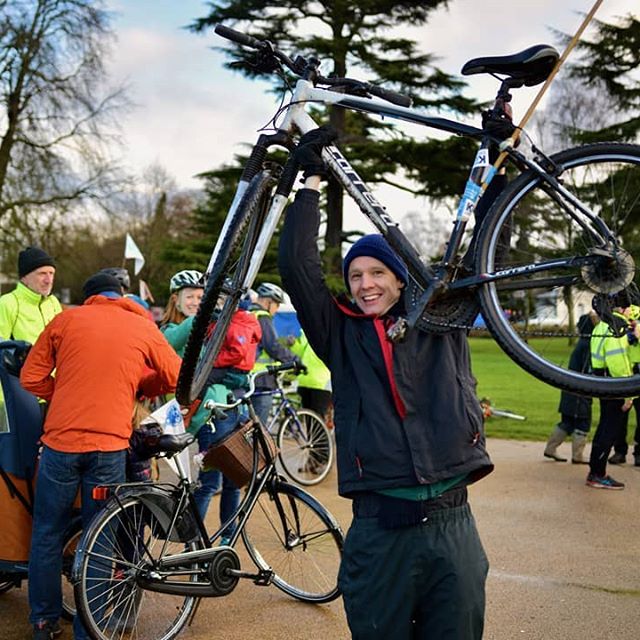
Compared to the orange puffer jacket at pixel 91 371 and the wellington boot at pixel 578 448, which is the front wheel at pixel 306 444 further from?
the orange puffer jacket at pixel 91 371

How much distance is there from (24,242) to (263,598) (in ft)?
60.6

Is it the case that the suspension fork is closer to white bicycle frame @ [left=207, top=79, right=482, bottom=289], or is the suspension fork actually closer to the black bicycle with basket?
white bicycle frame @ [left=207, top=79, right=482, bottom=289]

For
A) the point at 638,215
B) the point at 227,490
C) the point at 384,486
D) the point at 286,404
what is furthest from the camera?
the point at 286,404

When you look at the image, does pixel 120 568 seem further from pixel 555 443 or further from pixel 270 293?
pixel 555 443

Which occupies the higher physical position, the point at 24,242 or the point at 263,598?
the point at 24,242

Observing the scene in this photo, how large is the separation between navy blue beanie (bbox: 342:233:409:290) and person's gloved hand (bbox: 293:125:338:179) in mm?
306

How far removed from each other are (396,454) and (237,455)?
7.48 feet

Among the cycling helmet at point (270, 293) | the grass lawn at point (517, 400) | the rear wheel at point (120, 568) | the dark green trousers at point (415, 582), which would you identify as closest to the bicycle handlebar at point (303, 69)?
the dark green trousers at point (415, 582)

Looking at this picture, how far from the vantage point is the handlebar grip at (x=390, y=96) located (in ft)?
10.5

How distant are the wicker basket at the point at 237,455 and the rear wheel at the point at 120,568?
506 mm

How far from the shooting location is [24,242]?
21344mm

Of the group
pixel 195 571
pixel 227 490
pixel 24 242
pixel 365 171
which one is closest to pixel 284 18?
pixel 365 171

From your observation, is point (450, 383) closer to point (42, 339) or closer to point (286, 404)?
point (42, 339)

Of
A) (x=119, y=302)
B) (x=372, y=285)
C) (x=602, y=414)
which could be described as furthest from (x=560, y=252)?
(x=602, y=414)
